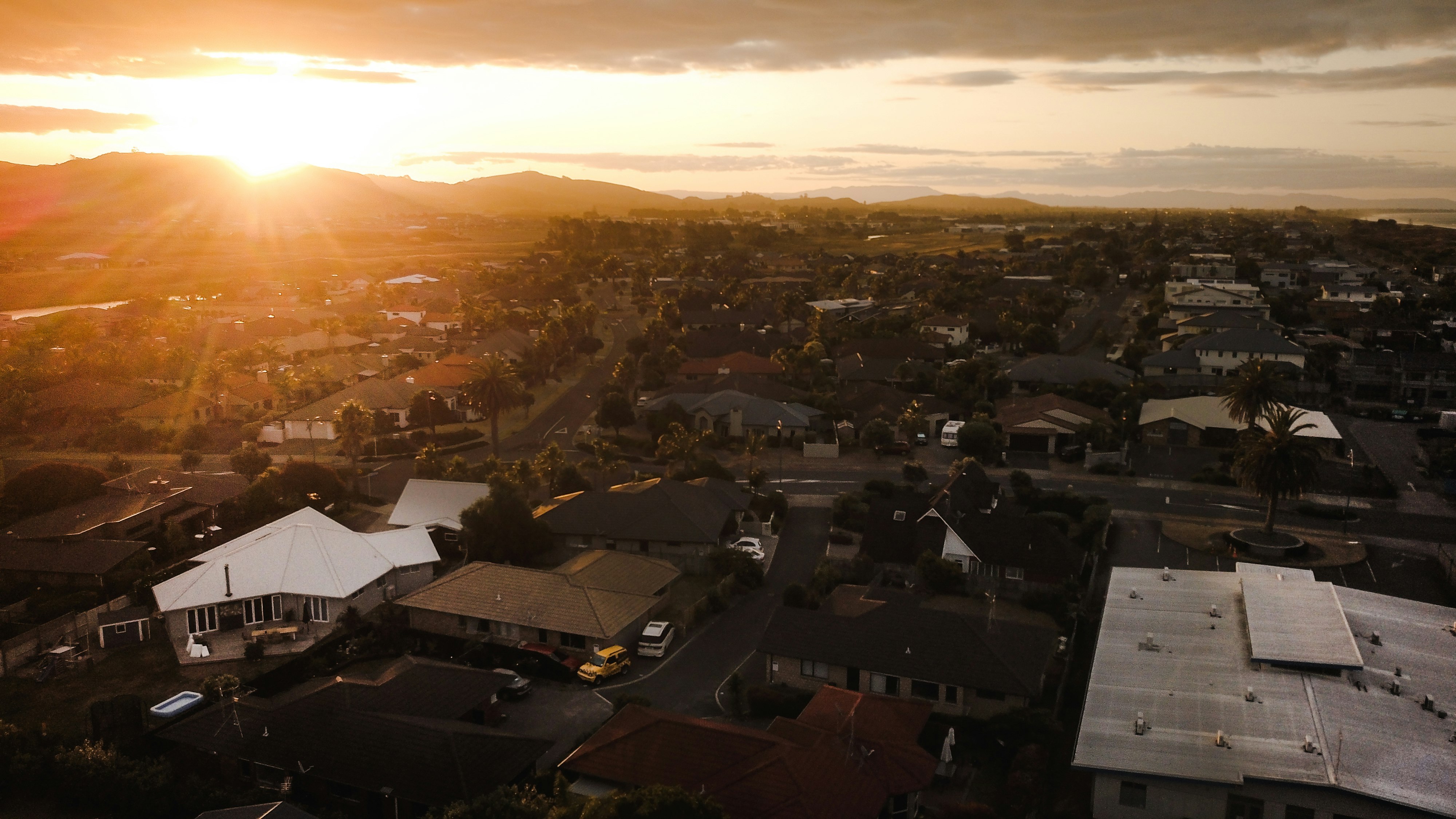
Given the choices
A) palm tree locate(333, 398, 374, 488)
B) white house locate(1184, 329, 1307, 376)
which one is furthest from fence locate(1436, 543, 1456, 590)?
palm tree locate(333, 398, 374, 488)

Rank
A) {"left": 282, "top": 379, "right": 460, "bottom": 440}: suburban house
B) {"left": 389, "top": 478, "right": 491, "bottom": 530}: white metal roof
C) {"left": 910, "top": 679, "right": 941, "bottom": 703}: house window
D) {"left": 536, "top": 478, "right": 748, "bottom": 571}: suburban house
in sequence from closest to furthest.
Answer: {"left": 910, "top": 679, "right": 941, "bottom": 703}: house window, {"left": 536, "top": 478, "right": 748, "bottom": 571}: suburban house, {"left": 389, "top": 478, "right": 491, "bottom": 530}: white metal roof, {"left": 282, "top": 379, "right": 460, "bottom": 440}: suburban house

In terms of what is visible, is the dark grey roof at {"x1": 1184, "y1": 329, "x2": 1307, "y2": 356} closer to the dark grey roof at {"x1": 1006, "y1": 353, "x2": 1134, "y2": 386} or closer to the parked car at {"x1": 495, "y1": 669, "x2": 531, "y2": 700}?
the dark grey roof at {"x1": 1006, "y1": 353, "x2": 1134, "y2": 386}

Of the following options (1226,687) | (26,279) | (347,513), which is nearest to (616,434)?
(347,513)

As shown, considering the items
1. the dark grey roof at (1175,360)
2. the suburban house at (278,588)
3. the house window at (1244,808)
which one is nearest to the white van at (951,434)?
the dark grey roof at (1175,360)

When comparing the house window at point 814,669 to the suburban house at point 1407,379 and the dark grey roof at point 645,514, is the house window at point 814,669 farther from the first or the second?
the suburban house at point 1407,379

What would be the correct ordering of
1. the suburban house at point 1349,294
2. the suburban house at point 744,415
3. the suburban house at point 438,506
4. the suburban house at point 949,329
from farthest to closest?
the suburban house at point 1349,294
the suburban house at point 949,329
the suburban house at point 744,415
the suburban house at point 438,506

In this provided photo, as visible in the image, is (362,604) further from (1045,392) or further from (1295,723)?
(1045,392)
